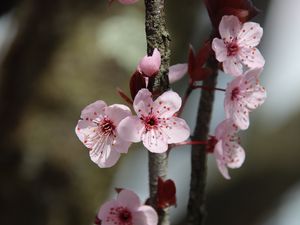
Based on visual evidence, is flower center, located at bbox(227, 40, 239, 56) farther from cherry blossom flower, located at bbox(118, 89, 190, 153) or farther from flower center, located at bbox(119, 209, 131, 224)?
flower center, located at bbox(119, 209, 131, 224)

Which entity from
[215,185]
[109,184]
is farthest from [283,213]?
[109,184]

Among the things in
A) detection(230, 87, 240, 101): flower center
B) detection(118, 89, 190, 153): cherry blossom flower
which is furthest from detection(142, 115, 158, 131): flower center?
detection(230, 87, 240, 101): flower center

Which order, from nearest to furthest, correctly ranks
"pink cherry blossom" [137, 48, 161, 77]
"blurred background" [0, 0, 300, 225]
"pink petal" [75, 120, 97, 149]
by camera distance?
1. "pink cherry blossom" [137, 48, 161, 77]
2. "pink petal" [75, 120, 97, 149]
3. "blurred background" [0, 0, 300, 225]

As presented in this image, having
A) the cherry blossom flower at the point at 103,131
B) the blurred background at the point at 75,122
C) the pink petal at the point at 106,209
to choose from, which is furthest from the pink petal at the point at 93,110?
the blurred background at the point at 75,122

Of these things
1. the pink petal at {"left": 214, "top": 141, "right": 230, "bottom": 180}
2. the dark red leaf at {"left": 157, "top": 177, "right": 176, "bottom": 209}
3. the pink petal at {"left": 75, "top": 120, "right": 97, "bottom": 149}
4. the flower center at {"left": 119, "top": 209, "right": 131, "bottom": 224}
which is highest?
the pink petal at {"left": 75, "top": 120, "right": 97, "bottom": 149}

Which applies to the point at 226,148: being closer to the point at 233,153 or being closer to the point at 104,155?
the point at 233,153

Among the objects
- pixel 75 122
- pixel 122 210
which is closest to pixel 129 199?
pixel 122 210

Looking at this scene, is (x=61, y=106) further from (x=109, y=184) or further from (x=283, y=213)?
(x=283, y=213)
